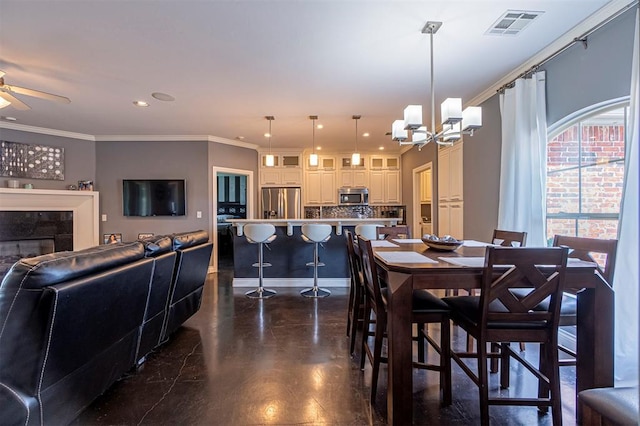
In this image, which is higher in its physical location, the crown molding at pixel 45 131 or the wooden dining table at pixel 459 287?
the crown molding at pixel 45 131

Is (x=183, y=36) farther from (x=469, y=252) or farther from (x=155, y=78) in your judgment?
(x=469, y=252)

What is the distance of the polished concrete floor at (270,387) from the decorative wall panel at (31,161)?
4.27 m

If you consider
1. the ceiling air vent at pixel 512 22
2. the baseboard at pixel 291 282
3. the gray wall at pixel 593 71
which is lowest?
the baseboard at pixel 291 282

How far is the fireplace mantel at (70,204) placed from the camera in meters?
4.66

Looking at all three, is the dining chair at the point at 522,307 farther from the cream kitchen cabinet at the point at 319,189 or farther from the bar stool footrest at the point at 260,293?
the cream kitchen cabinet at the point at 319,189

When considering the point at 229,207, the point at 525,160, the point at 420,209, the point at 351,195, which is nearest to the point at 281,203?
the point at 351,195

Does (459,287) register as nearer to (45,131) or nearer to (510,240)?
(510,240)

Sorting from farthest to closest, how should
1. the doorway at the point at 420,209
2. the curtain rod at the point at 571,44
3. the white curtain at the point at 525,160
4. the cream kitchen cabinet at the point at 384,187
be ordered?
the cream kitchen cabinet at the point at 384,187 < the doorway at the point at 420,209 < the white curtain at the point at 525,160 < the curtain rod at the point at 571,44

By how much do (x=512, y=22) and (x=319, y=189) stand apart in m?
4.92

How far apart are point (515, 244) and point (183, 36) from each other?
322cm

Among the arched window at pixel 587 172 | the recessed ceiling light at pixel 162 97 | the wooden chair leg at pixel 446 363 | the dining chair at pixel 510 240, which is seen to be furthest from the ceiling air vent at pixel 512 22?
the recessed ceiling light at pixel 162 97

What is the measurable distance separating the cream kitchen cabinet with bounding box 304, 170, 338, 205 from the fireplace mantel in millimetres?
4041

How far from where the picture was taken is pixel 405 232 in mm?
3215

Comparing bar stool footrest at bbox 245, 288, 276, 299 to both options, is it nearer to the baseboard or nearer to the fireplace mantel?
the baseboard
